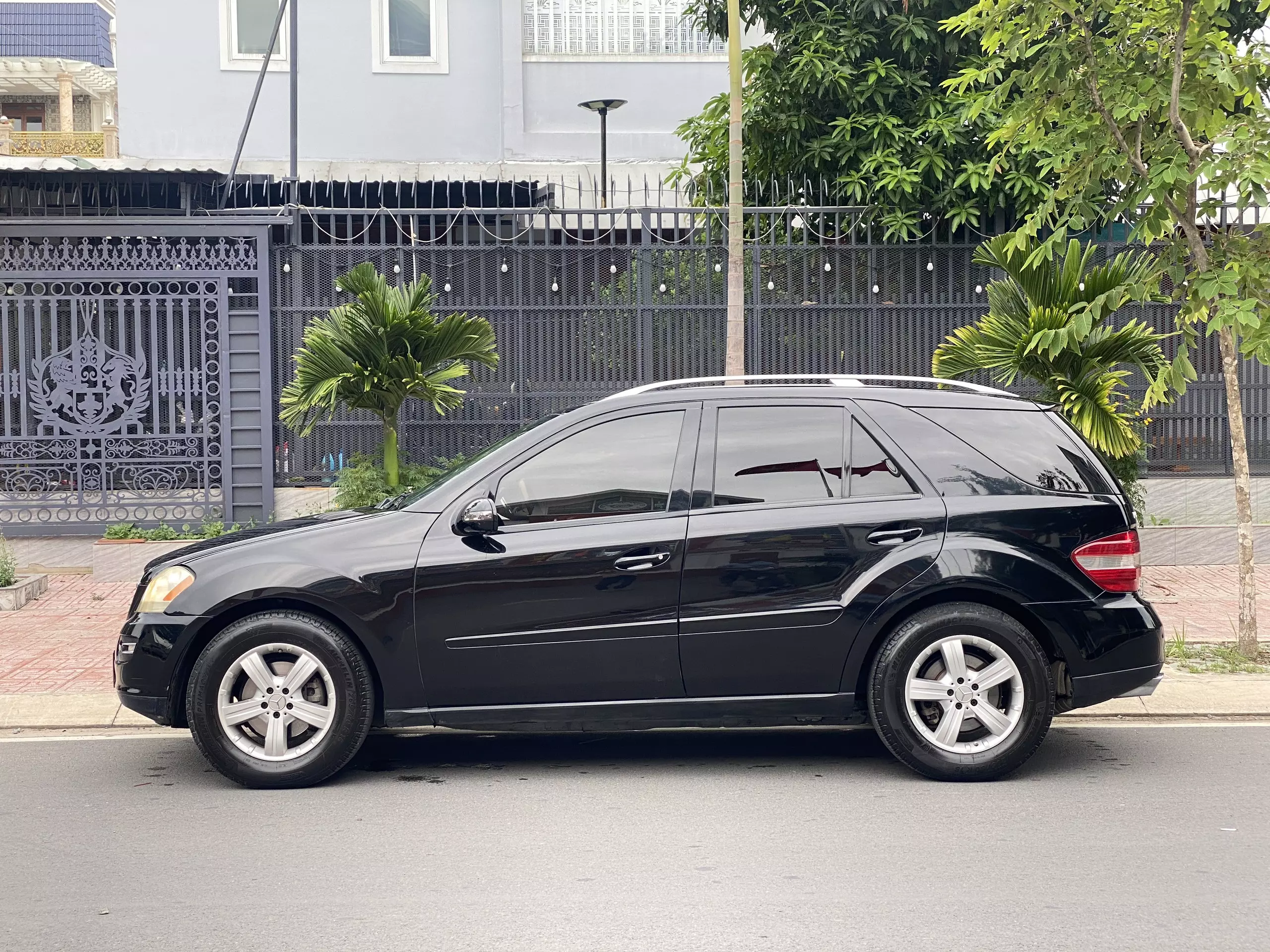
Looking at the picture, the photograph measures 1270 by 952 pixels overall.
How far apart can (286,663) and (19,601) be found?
5606mm

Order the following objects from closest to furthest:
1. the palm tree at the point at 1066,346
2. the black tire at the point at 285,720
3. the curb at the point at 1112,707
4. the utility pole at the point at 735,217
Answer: the black tire at the point at 285,720
the curb at the point at 1112,707
the utility pole at the point at 735,217
the palm tree at the point at 1066,346

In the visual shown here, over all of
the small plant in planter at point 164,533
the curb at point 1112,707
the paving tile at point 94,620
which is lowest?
the curb at point 1112,707

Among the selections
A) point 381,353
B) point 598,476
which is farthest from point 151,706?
point 381,353

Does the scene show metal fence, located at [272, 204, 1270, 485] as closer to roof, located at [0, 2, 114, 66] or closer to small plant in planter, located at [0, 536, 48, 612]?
small plant in planter, located at [0, 536, 48, 612]

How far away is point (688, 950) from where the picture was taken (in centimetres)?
414

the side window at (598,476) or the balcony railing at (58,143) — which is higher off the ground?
the balcony railing at (58,143)

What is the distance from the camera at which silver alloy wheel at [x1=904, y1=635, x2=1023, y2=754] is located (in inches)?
233

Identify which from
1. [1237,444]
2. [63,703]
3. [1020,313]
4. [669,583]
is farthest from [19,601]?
[1237,444]

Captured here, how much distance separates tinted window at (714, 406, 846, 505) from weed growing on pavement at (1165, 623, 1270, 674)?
128 inches

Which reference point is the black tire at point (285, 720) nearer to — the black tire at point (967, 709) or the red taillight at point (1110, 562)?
the black tire at point (967, 709)

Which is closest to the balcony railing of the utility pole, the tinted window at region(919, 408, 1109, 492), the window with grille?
the window with grille

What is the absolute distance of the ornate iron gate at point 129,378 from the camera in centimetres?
1191

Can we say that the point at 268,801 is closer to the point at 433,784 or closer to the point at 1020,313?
the point at 433,784

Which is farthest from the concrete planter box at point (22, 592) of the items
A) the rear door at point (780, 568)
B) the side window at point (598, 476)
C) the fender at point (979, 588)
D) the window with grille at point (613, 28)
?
the window with grille at point (613, 28)
